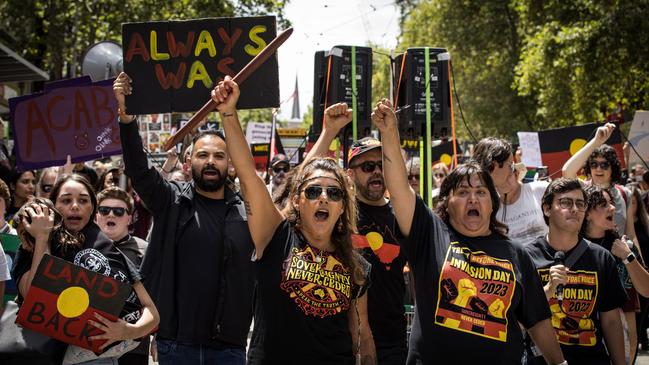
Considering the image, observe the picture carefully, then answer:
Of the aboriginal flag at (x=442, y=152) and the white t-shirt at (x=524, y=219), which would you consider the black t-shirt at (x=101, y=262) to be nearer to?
the white t-shirt at (x=524, y=219)

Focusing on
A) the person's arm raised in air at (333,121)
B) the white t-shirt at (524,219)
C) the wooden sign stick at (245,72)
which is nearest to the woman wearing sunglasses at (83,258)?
the wooden sign stick at (245,72)

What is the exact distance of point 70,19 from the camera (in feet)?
82.2

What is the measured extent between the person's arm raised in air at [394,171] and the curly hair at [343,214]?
8.4 inches

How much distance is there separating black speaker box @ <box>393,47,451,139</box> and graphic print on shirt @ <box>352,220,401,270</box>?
215 cm

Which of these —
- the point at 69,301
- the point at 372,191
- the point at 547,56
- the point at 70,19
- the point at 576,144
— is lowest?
the point at 69,301

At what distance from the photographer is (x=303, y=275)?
410 centimetres

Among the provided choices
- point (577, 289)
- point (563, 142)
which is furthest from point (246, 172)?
point (563, 142)

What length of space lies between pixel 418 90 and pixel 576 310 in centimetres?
293

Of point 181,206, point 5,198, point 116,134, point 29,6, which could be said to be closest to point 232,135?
point 181,206

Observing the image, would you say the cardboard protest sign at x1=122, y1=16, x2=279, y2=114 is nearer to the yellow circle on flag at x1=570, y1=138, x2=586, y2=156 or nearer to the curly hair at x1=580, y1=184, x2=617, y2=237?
the curly hair at x1=580, y1=184, x2=617, y2=237

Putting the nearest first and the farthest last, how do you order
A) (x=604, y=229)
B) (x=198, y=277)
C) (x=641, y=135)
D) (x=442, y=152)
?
1. (x=198, y=277)
2. (x=604, y=229)
3. (x=641, y=135)
4. (x=442, y=152)

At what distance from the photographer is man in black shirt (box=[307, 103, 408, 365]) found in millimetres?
5312

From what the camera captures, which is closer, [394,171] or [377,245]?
[394,171]

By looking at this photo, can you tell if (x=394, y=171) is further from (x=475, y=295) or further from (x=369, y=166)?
(x=369, y=166)
